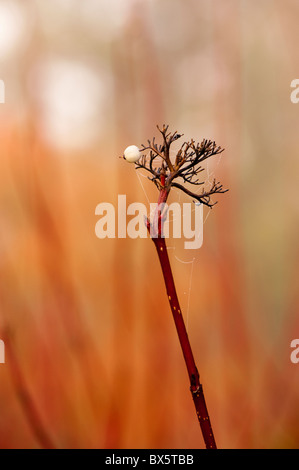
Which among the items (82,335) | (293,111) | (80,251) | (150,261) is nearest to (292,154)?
(293,111)

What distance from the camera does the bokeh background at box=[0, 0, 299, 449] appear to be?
1.07 metres

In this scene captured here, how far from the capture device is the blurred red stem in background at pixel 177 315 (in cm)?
77

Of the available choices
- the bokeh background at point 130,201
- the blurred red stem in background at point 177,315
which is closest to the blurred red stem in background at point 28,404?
the bokeh background at point 130,201

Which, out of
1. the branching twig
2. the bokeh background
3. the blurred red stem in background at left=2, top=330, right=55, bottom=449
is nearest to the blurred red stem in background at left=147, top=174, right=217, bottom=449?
the branching twig

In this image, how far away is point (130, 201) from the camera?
108 cm

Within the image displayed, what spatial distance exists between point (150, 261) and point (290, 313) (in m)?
0.36

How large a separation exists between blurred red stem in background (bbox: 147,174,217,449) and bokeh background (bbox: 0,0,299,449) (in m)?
0.26

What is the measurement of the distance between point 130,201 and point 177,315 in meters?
0.37

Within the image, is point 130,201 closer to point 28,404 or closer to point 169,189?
point 169,189

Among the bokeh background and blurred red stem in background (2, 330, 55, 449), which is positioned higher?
the bokeh background

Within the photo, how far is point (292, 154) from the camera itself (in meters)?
1.08

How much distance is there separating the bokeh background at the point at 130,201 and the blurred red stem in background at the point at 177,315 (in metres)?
0.26

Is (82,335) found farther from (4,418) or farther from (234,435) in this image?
(234,435)

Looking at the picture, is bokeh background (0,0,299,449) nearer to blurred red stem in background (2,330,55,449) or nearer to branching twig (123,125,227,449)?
blurred red stem in background (2,330,55,449)
